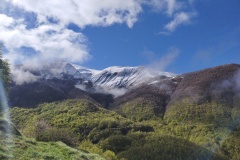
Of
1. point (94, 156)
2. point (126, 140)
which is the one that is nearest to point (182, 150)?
point (126, 140)

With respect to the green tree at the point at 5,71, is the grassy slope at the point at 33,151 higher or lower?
lower

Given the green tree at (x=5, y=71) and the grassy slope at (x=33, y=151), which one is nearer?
the grassy slope at (x=33, y=151)

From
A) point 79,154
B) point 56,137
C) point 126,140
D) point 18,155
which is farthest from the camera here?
point 126,140

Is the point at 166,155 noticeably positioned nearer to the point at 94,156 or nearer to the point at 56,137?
the point at 56,137

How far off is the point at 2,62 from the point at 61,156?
1363 inches

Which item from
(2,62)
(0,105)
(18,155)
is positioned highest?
(2,62)

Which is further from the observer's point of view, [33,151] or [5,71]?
[5,71]

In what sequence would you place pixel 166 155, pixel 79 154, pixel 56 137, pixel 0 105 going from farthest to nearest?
1. pixel 166 155
2. pixel 56 137
3. pixel 0 105
4. pixel 79 154

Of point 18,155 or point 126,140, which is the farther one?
point 126,140

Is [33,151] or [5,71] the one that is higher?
[5,71]

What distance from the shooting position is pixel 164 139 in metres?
189

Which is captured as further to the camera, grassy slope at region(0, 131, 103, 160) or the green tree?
the green tree

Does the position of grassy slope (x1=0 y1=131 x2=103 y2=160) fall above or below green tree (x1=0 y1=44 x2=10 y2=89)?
below

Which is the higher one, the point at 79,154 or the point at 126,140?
the point at 126,140
